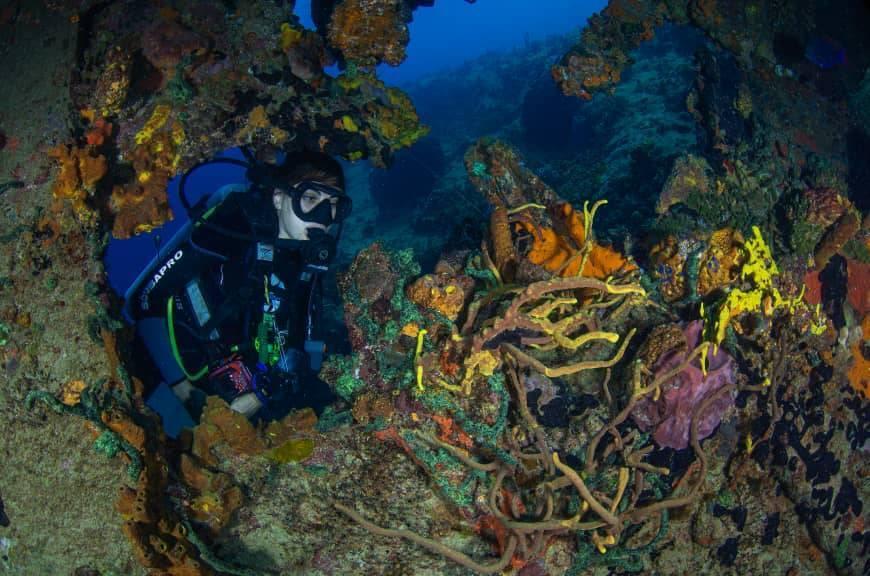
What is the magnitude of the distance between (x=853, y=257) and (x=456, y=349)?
392 centimetres

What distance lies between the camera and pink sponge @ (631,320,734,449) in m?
3.02

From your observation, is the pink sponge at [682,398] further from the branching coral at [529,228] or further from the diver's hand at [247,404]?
the diver's hand at [247,404]

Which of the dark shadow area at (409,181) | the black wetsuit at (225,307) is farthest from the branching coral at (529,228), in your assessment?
the dark shadow area at (409,181)

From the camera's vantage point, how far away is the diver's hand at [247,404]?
13.9ft

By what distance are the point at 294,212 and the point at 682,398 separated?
11.8ft

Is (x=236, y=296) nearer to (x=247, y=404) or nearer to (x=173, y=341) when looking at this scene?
(x=173, y=341)

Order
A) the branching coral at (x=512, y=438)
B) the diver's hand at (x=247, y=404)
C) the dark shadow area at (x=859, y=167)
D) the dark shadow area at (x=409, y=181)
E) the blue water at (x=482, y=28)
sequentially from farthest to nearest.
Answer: the blue water at (x=482, y=28) < the dark shadow area at (x=409, y=181) < the dark shadow area at (x=859, y=167) < the diver's hand at (x=247, y=404) < the branching coral at (x=512, y=438)

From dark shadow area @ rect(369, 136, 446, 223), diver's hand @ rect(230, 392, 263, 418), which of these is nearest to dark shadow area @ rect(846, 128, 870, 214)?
diver's hand @ rect(230, 392, 263, 418)

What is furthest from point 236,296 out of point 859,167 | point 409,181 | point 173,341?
point 409,181

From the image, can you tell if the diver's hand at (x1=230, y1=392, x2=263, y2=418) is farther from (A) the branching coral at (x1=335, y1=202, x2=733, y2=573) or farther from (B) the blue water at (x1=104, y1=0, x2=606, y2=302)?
(B) the blue water at (x1=104, y1=0, x2=606, y2=302)

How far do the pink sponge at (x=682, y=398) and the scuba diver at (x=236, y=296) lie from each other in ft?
10.0

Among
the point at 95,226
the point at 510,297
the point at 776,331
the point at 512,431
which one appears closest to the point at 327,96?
the point at 95,226

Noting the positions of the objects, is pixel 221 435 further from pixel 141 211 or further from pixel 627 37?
pixel 627 37

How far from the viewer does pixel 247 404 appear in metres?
4.25
